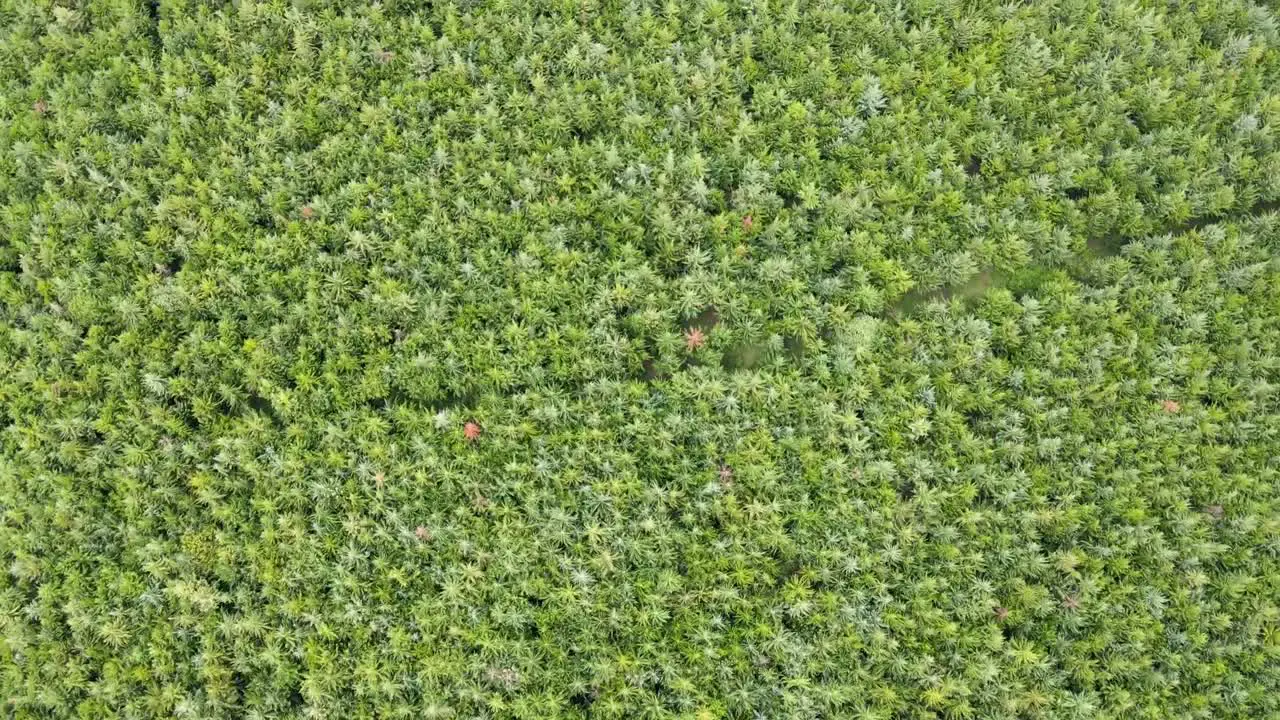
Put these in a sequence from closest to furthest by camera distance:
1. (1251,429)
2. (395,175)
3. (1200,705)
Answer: (1200,705), (1251,429), (395,175)

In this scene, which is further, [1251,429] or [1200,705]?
[1251,429]

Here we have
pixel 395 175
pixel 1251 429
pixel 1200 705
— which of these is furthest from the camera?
pixel 395 175

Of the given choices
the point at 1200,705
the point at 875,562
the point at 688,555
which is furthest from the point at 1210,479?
the point at 688,555

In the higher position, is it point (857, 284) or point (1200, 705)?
point (857, 284)

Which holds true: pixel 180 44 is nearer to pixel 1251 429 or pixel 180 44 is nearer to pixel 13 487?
pixel 13 487

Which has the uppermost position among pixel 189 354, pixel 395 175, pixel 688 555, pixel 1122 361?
pixel 395 175

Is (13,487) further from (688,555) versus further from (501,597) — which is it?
(688,555)
